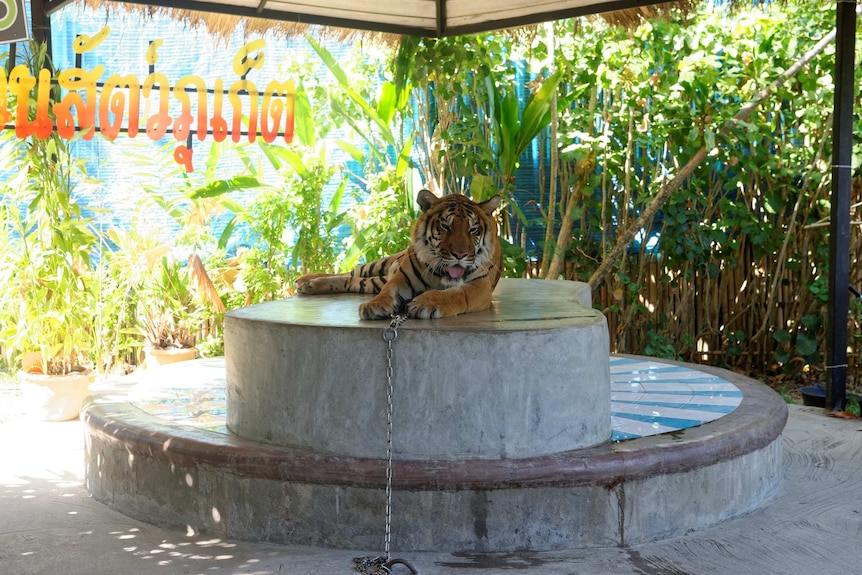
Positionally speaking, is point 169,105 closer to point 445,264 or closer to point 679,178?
point 679,178

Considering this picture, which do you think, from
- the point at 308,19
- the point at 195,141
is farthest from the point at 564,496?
the point at 195,141

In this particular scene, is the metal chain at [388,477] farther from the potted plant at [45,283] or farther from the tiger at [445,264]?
the potted plant at [45,283]

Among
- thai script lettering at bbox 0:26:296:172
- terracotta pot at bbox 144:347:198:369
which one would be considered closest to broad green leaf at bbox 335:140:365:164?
thai script lettering at bbox 0:26:296:172

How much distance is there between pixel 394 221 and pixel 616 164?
2106 millimetres

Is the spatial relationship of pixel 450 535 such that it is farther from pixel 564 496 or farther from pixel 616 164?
pixel 616 164

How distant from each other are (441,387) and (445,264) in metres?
0.75

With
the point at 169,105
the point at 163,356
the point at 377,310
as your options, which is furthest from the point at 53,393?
the point at 377,310

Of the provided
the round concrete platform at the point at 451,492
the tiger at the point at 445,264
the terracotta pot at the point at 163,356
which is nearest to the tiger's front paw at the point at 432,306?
the tiger at the point at 445,264

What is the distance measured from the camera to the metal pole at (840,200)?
6.25m

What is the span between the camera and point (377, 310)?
4285mm

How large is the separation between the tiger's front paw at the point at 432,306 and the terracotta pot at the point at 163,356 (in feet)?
13.6

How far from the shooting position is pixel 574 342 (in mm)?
4090

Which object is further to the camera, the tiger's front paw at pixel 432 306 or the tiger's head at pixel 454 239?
the tiger's head at pixel 454 239

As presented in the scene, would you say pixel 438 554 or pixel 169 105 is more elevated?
pixel 169 105
